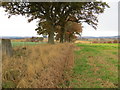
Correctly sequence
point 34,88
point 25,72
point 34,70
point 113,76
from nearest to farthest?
point 34,88 < point 25,72 < point 34,70 < point 113,76

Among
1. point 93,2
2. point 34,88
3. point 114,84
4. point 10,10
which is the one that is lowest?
point 114,84

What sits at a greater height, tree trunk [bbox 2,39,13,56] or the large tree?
the large tree

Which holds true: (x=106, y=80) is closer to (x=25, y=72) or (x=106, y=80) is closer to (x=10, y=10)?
(x=25, y=72)

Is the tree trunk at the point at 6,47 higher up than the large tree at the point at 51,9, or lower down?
lower down

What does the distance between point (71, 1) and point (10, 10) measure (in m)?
8.91

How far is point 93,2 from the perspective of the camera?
91.1ft

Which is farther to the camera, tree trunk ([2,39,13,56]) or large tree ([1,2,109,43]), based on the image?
large tree ([1,2,109,43])

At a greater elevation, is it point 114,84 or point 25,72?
point 25,72

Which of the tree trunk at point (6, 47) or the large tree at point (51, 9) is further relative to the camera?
the large tree at point (51, 9)

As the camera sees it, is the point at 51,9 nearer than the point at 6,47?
No

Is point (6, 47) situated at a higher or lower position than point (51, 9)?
lower

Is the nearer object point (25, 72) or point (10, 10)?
point (25, 72)

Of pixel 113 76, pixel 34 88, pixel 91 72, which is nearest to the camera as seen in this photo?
pixel 34 88

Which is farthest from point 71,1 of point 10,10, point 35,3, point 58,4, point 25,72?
point 25,72
